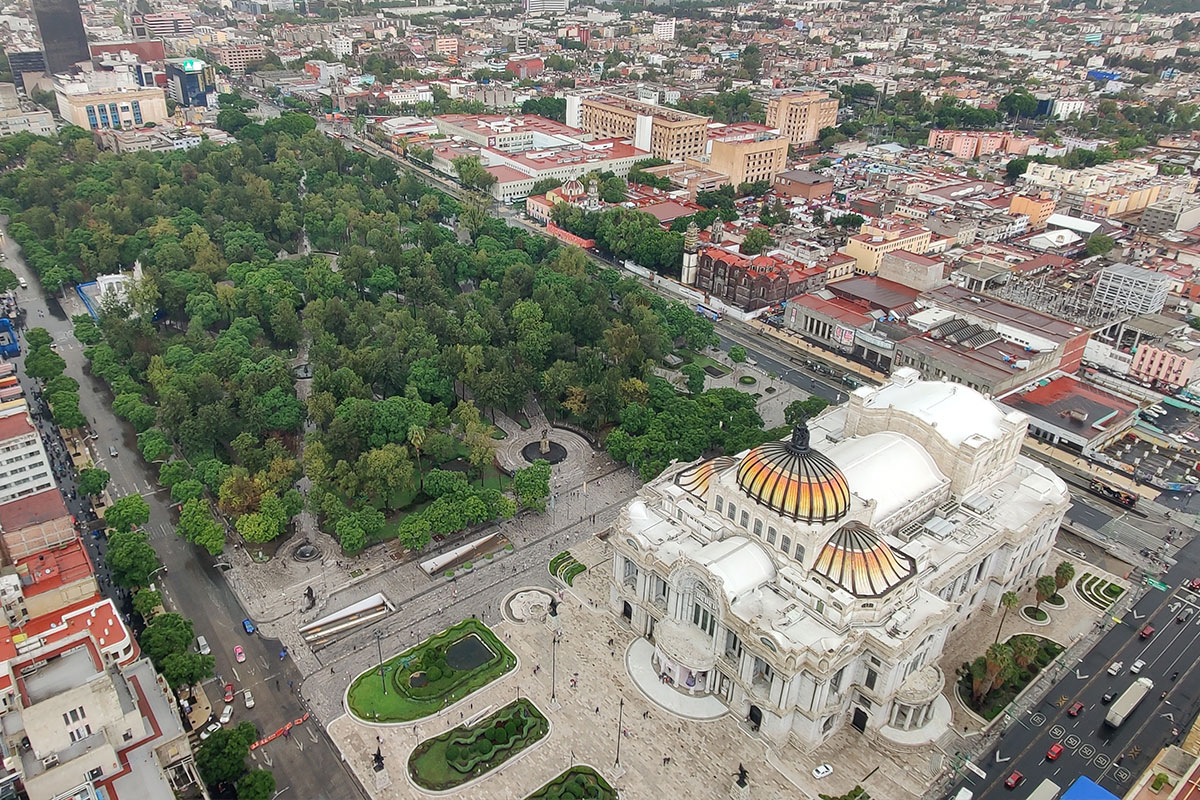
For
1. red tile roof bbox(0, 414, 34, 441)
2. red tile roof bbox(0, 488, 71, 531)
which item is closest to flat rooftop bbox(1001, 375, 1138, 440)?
red tile roof bbox(0, 488, 71, 531)

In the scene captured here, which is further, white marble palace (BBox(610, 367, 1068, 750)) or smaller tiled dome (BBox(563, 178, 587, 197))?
smaller tiled dome (BBox(563, 178, 587, 197))

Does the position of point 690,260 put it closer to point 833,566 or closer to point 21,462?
point 833,566

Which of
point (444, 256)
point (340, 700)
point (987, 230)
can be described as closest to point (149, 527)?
point (340, 700)

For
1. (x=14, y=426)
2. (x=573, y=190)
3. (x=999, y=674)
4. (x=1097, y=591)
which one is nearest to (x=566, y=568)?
(x=999, y=674)

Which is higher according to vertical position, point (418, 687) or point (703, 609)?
point (703, 609)

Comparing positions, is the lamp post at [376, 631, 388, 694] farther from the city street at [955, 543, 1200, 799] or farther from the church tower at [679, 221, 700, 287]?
the church tower at [679, 221, 700, 287]

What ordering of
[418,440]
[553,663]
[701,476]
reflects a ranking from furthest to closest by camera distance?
[418,440] < [701,476] < [553,663]
